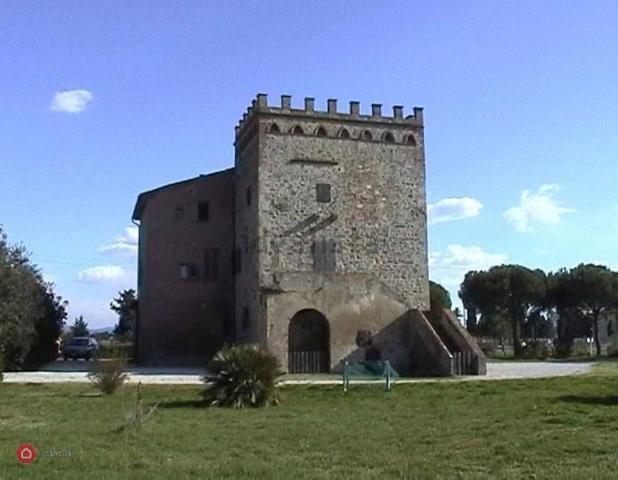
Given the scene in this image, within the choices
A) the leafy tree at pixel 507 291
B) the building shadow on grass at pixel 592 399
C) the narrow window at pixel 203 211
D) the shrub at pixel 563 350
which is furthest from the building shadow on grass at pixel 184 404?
the leafy tree at pixel 507 291

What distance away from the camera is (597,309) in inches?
2484

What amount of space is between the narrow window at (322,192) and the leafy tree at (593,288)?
33.6 m

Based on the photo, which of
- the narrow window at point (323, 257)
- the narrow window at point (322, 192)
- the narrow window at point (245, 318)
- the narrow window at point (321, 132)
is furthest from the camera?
the narrow window at point (245, 318)

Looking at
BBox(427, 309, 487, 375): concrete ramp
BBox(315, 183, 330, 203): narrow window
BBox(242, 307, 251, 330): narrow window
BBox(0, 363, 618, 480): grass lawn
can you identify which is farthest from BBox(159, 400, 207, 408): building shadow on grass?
BBox(315, 183, 330, 203): narrow window

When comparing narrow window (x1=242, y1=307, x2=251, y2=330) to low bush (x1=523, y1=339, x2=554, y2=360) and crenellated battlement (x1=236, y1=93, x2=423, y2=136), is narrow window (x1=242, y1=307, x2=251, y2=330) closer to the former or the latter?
crenellated battlement (x1=236, y1=93, x2=423, y2=136)

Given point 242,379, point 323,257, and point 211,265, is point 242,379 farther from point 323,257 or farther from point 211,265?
point 211,265

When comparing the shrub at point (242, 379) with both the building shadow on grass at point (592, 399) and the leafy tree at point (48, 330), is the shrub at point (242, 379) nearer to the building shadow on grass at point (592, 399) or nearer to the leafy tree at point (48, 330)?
the building shadow on grass at point (592, 399)

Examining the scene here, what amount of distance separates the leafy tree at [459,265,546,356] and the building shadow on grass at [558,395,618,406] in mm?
46044

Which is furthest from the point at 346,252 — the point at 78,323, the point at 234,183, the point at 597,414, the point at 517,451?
the point at 78,323

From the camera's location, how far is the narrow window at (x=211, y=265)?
3891 cm

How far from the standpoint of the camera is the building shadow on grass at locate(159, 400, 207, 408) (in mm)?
17734

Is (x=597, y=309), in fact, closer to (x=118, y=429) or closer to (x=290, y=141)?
(x=290, y=141)

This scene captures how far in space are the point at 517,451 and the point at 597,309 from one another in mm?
56692

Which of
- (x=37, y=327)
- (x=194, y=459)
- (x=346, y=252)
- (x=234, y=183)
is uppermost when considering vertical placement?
(x=234, y=183)
